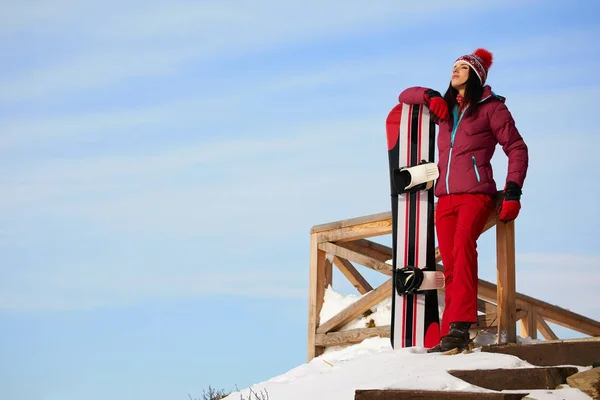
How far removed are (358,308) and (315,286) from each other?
29.1 inches

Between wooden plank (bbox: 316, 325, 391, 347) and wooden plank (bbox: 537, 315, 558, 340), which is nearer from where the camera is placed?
wooden plank (bbox: 316, 325, 391, 347)

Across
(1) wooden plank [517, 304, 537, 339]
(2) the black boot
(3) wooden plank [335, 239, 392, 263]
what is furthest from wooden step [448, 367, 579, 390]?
(3) wooden plank [335, 239, 392, 263]

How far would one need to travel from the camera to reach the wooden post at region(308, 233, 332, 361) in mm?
8984

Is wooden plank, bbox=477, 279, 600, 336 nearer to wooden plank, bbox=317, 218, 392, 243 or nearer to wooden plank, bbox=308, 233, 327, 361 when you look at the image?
wooden plank, bbox=317, 218, 392, 243

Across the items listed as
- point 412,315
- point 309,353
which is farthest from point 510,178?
point 309,353

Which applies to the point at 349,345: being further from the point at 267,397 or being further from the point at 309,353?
the point at 267,397

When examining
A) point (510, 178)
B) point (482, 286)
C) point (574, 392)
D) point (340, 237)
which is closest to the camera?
point (574, 392)

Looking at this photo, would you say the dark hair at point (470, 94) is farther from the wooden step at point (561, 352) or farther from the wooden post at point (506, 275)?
the wooden step at point (561, 352)

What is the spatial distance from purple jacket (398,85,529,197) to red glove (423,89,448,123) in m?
0.14

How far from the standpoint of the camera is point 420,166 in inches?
288

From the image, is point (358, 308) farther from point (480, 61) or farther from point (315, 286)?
point (480, 61)

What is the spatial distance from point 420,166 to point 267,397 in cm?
225

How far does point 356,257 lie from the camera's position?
870 centimetres

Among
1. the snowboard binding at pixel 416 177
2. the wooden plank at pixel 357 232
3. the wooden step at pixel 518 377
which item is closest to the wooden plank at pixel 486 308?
the wooden plank at pixel 357 232
